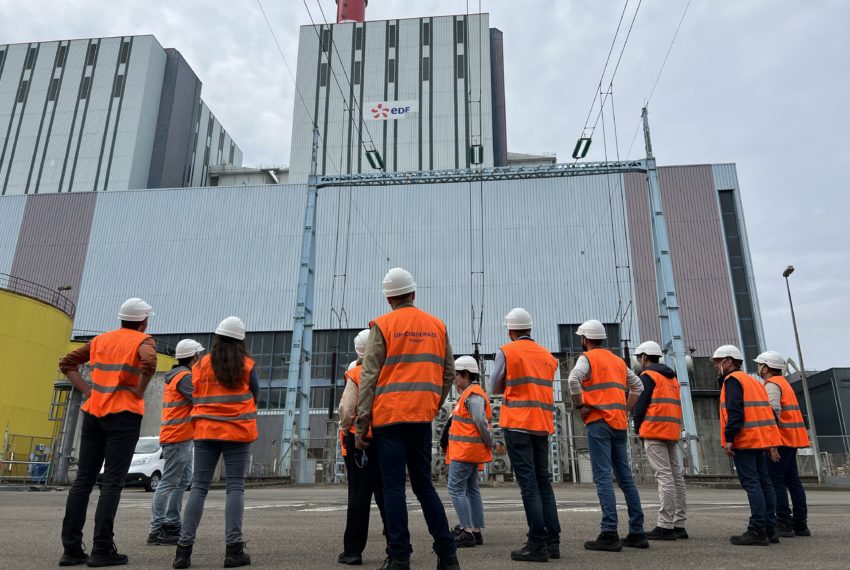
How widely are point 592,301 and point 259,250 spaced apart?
2121 centimetres

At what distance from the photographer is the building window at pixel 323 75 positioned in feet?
171

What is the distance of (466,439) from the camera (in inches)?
239

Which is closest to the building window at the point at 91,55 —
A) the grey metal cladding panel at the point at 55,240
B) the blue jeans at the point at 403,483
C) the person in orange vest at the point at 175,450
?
the grey metal cladding panel at the point at 55,240

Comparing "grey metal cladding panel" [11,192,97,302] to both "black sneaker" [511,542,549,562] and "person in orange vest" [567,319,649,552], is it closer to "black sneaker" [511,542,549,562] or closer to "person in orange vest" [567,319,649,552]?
"person in orange vest" [567,319,649,552]

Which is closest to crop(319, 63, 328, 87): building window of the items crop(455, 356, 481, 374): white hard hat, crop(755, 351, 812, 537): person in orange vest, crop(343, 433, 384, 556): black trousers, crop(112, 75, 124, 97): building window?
crop(112, 75, 124, 97): building window

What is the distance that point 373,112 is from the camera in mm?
51156

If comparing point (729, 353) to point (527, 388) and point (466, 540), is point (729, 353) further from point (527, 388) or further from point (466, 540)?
point (466, 540)

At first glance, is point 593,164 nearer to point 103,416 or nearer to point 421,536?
point 421,536

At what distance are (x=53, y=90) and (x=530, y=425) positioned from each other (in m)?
61.5

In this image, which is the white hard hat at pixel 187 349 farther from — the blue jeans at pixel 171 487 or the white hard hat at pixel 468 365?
the white hard hat at pixel 468 365

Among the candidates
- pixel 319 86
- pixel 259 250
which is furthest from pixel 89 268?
pixel 319 86

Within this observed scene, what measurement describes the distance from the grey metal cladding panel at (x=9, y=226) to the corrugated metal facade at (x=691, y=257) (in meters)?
41.2

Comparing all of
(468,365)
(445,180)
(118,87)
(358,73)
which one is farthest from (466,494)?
(118,87)

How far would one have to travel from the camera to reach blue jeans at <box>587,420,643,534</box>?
5219 millimetres
